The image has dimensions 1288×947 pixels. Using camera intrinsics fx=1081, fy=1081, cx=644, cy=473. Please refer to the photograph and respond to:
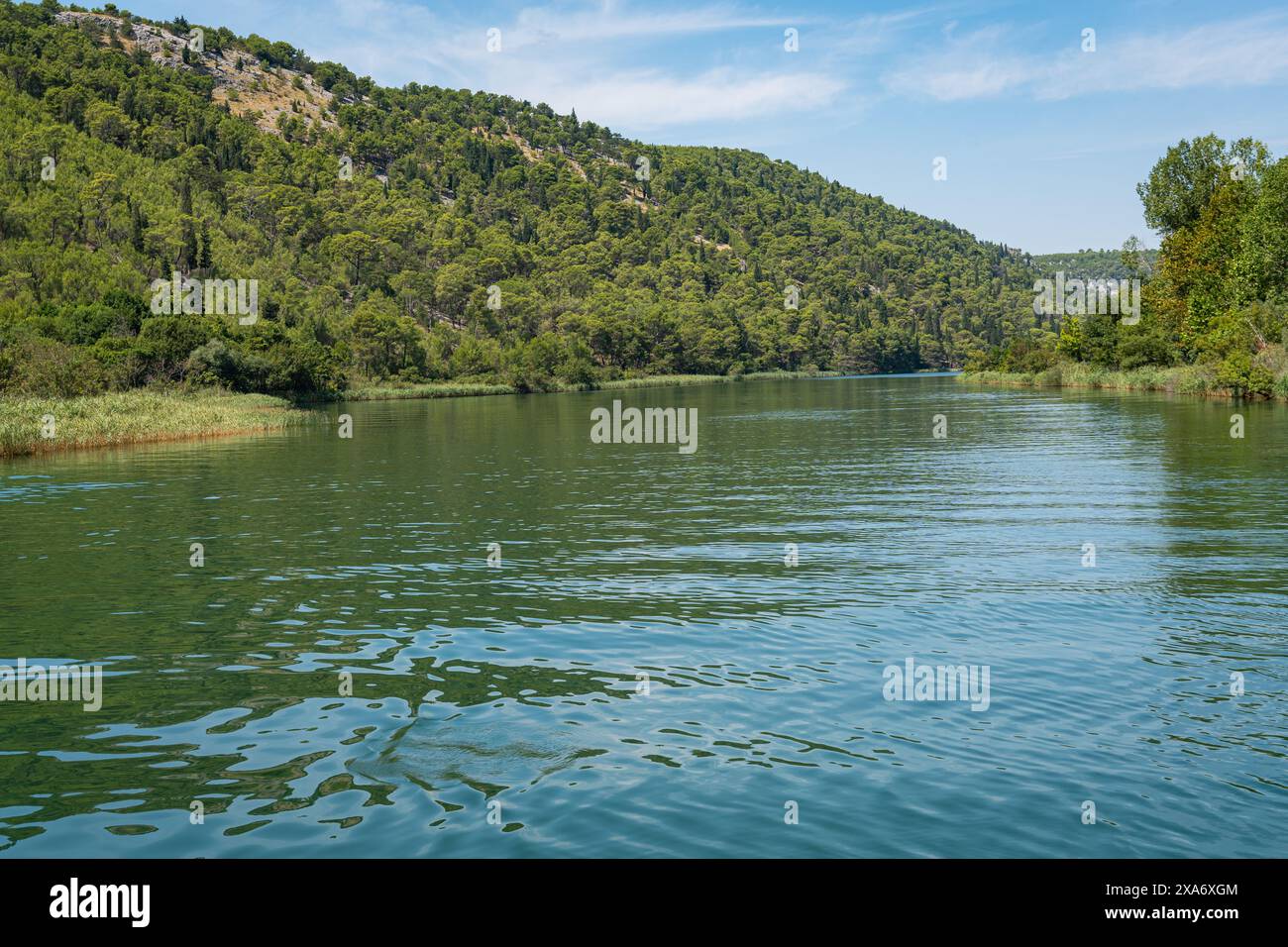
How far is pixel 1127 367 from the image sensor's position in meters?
123

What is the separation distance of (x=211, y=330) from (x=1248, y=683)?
114 metres

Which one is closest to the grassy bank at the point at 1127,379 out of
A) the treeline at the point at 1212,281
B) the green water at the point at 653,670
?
the treeline at the point at 1212,281

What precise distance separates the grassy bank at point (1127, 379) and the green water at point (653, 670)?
62743 millimetres

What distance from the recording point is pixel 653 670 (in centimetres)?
1736

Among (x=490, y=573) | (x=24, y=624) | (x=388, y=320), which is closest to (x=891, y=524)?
(x=490, y=573)

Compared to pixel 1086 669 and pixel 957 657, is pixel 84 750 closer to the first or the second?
pixel 957 657

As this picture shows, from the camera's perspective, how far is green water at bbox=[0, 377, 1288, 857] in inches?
444

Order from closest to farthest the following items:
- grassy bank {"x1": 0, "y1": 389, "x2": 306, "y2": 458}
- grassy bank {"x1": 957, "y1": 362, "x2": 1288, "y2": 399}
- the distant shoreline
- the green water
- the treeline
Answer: the green water < grassy bank {"x1": 0, "y1": 389, "x2": 306, "y2": 458} < the distant shoreline < the treeline < grassy bank {"x1": 957, "y1": 362, "x2": 1288, "y2": 399}

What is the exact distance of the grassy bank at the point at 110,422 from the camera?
60.1m

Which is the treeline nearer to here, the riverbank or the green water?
the green water

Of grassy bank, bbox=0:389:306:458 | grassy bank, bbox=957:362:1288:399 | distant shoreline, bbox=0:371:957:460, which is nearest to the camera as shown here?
grassy bank, bbox=0:389:306:458

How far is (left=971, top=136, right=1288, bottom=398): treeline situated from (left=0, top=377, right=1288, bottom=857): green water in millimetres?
55968

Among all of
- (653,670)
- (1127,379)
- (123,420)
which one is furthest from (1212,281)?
(653,670)

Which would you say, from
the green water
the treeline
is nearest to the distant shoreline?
the green water
